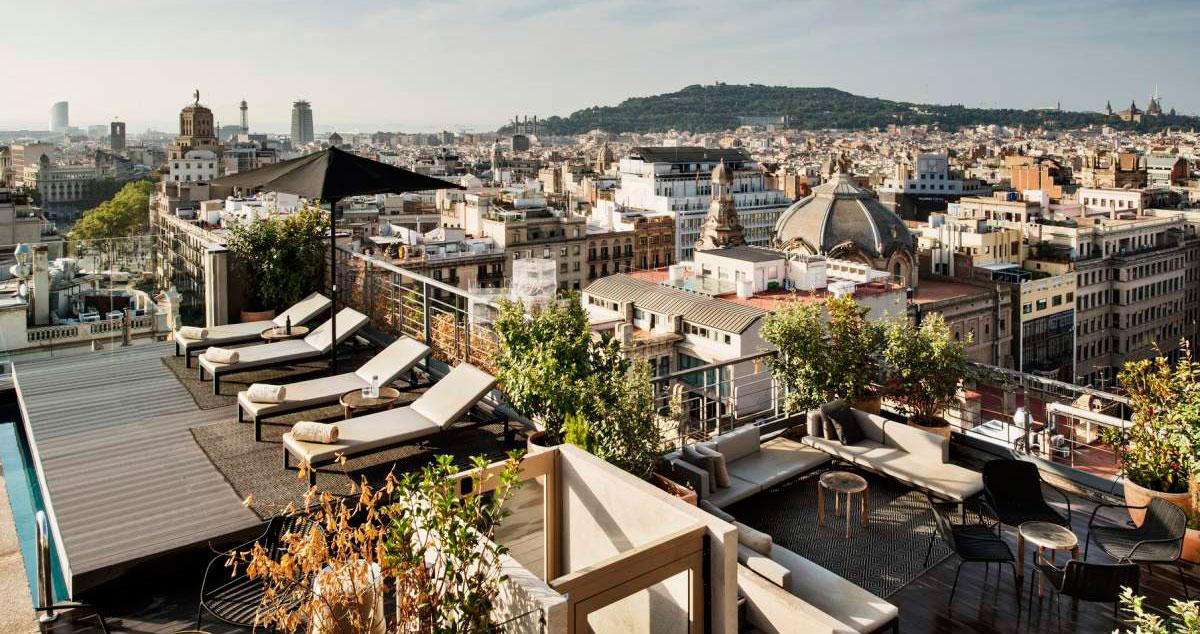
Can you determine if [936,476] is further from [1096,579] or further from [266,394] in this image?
[266,394]

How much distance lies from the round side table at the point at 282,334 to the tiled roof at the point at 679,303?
26.3m

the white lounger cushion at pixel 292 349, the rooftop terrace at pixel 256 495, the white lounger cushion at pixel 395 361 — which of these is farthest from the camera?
the white lounger cushion at pixel 292 349

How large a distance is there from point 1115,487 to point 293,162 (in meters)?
5.93

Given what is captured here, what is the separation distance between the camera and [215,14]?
495 inches

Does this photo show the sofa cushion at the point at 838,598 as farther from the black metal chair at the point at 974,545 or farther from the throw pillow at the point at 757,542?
the black metal chair at the point at 974,545

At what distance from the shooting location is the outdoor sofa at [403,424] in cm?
476

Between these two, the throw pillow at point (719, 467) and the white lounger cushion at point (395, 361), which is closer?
the throw pillow at point (719, 467)

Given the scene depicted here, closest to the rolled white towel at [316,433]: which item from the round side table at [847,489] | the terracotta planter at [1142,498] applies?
the round side table at [847,489]

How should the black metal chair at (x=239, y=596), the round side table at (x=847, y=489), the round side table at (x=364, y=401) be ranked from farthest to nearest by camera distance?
the round side table at (x=364, y=401), the round side table at (x=847, y=489), the black metal chair at (x=239, y=596)

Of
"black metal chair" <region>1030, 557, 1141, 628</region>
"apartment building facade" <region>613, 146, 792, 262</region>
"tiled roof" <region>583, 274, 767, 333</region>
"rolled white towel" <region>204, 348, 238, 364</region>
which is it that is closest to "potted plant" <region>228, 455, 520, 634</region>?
"black metal chair" <region>1030, 557, 1141, 628</region>

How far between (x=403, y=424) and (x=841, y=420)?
8.82ft

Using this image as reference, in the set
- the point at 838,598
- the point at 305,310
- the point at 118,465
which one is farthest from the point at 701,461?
the point at 305,310

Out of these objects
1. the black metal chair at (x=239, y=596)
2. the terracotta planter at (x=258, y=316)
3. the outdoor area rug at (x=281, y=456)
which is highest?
the terracotta planter at (x=258, y=316)

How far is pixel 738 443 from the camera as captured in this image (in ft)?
18.7
